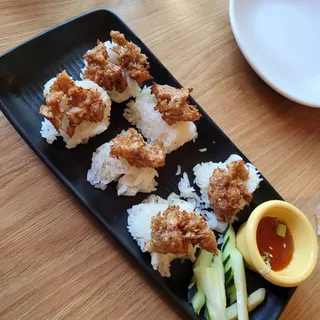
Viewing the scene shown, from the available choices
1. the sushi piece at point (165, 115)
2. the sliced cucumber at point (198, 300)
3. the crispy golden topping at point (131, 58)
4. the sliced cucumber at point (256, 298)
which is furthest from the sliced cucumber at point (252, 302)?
the crispy golden topping at point (131, 58)

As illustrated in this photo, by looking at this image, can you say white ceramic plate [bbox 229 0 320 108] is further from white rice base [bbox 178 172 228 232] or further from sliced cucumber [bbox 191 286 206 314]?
sliced cucumber [bbox 191 286 206 314]

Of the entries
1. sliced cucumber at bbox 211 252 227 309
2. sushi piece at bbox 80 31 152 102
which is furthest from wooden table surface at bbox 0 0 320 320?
sushi piece at bbox 80 31 152 102

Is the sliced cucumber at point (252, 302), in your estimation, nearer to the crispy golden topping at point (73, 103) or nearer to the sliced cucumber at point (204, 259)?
the sliced cucumber at point (204, 259)

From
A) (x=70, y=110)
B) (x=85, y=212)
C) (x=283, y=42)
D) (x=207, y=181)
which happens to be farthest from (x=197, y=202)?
(x=283, y=42)

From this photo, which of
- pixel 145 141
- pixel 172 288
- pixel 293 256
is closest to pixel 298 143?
pixel 293 256

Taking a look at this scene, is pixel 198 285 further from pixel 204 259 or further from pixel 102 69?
pixel 102 69
